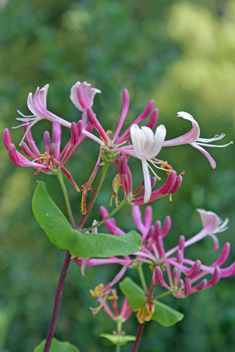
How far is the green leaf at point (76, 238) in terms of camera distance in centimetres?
50

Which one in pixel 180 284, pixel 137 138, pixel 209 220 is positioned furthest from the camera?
pixel 209 220

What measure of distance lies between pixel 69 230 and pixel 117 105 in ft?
5.40

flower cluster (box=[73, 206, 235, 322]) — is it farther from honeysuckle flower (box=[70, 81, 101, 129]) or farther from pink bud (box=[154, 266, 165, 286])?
honeysuckle flower (box=[70, 81, 101, 129])

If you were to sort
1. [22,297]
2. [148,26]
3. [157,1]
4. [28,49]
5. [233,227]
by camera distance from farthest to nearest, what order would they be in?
[157,1], [28,49], [233,227], [148,26], [22,297]

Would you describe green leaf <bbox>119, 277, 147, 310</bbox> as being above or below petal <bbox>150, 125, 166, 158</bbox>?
below

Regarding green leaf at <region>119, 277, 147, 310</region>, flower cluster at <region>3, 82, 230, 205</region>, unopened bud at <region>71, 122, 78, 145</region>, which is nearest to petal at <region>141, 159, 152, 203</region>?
flower cluster at <region>3, 82, 230, 205</region>

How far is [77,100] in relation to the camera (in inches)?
24.1

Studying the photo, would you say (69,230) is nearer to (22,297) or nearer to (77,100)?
(77,100)

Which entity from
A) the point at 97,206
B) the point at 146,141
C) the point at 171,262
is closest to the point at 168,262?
the point at 171,262

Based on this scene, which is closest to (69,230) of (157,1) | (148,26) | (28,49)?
(148,26)

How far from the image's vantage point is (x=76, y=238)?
52 cm

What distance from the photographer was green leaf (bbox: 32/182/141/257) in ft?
1.64

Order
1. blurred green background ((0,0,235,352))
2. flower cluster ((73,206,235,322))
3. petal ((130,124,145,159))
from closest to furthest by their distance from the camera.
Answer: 1. petal ((130,124,145,159))
2. flower cluster ((73,206,235,322))
3. blurred green background ((0,0,235,352))

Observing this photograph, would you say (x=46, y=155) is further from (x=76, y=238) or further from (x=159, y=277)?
(x=159, y=277)
